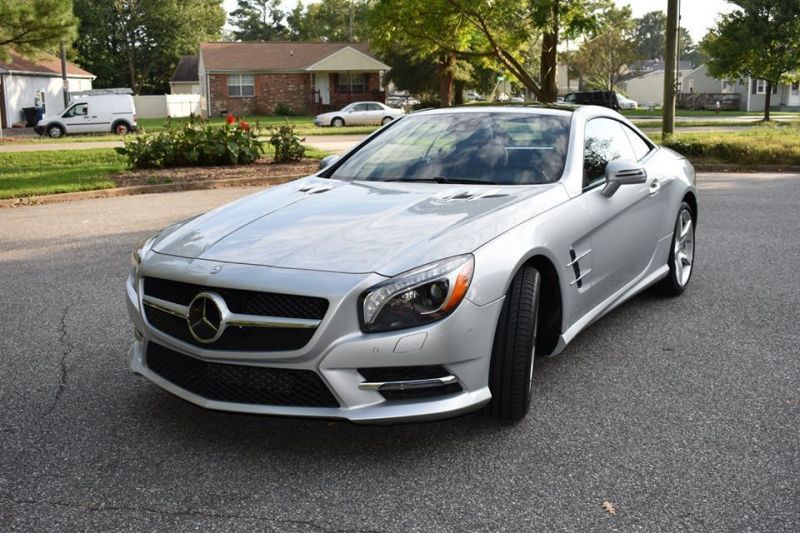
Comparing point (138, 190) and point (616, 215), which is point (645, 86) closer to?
point (138, 190)

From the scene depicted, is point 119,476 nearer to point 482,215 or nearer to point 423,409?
point 423,409

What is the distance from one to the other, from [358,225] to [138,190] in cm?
1122

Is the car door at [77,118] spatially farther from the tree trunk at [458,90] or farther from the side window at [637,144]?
the side window at [637,144]

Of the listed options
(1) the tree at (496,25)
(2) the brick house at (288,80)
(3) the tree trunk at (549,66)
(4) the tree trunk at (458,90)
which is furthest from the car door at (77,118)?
(4) the tree trunk at (458,90)

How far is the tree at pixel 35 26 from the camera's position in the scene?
86.7 ft

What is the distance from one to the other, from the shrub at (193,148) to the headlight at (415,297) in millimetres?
14065

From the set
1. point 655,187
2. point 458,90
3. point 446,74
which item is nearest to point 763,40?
point 446,74

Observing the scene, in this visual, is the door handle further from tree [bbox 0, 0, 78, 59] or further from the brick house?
the brick house

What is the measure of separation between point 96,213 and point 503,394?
9307 millimetres

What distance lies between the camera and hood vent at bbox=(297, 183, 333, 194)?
480 cm

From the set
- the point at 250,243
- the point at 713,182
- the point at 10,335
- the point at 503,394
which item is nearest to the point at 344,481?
the point at 503,394

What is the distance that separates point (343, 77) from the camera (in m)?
56.7

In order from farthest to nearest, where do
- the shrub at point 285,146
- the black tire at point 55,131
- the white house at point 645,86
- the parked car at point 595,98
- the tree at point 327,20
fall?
the tree at point 327,20 → the white house at point 645,86 → the parked car at point 595,98 → the black tire at point 55,131 → the shrub at point 285,146

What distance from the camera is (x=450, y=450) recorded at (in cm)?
369
